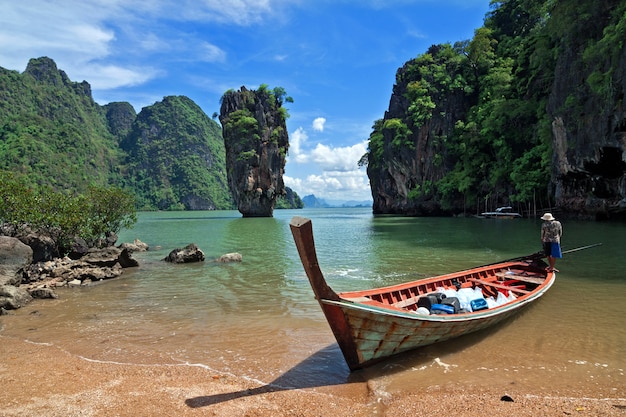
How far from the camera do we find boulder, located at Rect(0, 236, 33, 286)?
1019 cm

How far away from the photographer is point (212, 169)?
154 metres

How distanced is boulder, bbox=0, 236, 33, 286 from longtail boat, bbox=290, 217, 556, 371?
981 cm

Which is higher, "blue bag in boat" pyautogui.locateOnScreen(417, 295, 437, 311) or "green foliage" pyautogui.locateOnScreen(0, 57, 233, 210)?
"green foliage" pyautogui.locateOnScreen(0, 57, 233, 210)

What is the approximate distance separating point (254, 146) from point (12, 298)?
54.1m

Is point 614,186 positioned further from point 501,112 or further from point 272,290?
point 272,290

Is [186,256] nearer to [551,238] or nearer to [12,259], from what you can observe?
[12,259]

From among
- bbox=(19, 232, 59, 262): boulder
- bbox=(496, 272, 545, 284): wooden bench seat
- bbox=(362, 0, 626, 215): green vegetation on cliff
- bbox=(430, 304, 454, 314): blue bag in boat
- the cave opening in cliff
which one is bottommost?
bbox=(496, 272, 545, 284): wooden bench seat

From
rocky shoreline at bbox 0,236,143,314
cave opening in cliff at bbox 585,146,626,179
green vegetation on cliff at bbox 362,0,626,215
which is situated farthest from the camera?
green vegetation on cliff at bbox 362,0,626,215

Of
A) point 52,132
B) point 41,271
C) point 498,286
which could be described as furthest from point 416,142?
point 52,132

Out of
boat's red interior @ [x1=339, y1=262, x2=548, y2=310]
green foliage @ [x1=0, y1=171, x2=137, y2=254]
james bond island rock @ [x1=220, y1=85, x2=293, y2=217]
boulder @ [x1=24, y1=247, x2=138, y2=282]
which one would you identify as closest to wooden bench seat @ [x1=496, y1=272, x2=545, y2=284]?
boat's red interior @ [x1=339, y1=262, x2=548, y2=310]

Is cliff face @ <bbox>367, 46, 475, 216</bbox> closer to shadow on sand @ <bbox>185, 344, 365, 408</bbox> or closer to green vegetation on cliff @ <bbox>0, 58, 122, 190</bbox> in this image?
shadow on sand @ <bbox>185, 344, 365, 408</bbox>

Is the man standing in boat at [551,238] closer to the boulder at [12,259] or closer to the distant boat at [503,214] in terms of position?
the boulder at [12,259]

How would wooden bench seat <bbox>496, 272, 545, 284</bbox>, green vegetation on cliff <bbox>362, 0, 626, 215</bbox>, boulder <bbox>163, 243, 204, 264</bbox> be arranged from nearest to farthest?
1. wooden bench seat <bbox>496, 272, 545, 284</bbox>
2. boulder <bbox>163, 243, 204, 264</bbox>
3. green vegetation on cliff <bbox>362, 0, 626, 215</bbox>

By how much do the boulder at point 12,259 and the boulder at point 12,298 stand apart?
109cm
